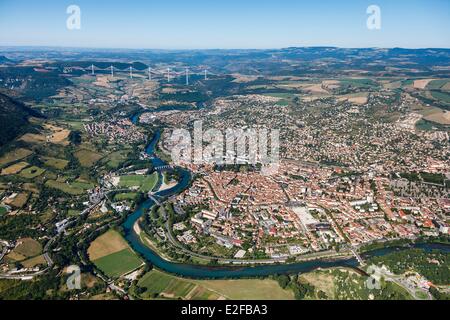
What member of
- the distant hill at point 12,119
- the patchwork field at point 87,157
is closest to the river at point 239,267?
the patchwork field at point 87,157

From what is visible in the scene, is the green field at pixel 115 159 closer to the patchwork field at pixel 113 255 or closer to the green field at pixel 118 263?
the patchwork field at pixel 113 255

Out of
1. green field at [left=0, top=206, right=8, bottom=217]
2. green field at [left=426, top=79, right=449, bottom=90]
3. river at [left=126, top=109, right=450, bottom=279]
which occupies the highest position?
green field at [left=426, top=79, right=449, bottom=90]

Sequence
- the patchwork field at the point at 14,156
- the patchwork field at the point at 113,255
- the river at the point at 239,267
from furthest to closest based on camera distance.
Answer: the patchwork field at the point at 14,156, the patchwork field at the point at 113,255, the river at the point at 239,267

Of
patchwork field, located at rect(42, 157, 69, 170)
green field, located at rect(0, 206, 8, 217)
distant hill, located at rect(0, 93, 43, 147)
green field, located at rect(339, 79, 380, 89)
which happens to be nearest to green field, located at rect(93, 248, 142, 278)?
green field, located at rect(0, 206, 8, 217)

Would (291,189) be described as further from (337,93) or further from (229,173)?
(337,93)

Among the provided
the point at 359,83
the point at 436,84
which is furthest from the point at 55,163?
the point at 436,84

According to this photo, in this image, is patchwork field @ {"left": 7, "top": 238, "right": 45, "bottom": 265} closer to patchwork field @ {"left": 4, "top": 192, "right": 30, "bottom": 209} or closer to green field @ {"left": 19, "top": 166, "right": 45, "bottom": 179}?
patchwork field @ {"left": 4, "top": 192, "right": 30, "bottom": 209}

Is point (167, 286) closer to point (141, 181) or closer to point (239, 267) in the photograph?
point (239, 267)
